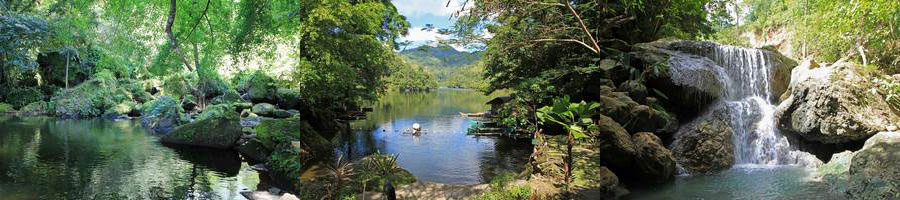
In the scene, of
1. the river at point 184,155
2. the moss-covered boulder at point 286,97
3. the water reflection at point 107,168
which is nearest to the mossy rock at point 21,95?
the river at point 184,155

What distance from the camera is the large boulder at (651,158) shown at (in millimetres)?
2775

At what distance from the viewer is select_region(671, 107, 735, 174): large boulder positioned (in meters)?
2.97

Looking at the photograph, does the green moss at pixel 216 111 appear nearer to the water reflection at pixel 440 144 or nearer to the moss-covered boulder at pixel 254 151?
the moss-covered boulder at pixel 254 151

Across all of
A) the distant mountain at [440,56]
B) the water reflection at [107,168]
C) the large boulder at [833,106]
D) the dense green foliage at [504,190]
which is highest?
the distant mountain at [440,56]

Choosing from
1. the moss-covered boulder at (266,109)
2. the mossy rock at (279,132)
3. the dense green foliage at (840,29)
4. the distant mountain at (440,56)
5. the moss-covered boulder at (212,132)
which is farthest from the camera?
the moss-covered boulder at (212,132)

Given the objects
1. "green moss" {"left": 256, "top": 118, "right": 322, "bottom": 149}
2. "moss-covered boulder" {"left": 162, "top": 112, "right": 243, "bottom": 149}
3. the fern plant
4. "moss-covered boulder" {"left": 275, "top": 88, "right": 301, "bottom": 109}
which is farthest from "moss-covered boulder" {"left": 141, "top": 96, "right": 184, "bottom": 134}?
the fern plant

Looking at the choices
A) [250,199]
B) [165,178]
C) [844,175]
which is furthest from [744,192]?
[165,178]

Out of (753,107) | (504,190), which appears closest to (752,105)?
(753,107)

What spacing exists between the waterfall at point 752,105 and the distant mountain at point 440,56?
1.48 m

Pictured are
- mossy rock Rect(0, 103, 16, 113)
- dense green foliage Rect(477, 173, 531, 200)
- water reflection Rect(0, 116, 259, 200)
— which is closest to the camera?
dense green foliage Rect(477, 173, 531, 200)

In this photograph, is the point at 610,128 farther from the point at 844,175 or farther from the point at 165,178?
the point at 165,178

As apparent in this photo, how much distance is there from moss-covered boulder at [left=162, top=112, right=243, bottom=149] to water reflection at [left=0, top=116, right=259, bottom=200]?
14cm

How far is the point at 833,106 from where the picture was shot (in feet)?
10.4

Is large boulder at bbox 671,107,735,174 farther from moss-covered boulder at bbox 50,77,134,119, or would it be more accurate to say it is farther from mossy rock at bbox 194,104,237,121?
moss-covered boulder at bbox 50,77,134,119
